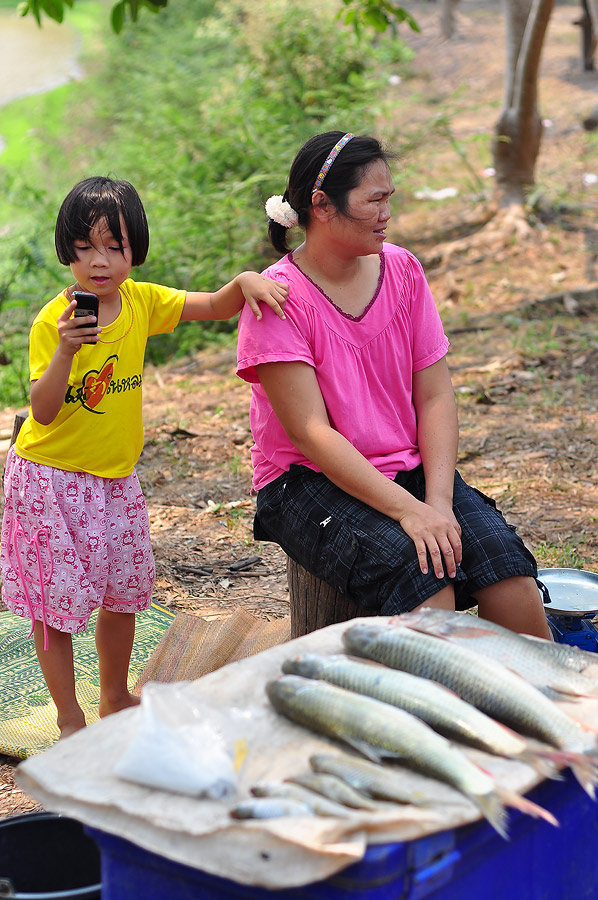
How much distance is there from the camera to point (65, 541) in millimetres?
2857

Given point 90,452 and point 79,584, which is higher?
point 90,452

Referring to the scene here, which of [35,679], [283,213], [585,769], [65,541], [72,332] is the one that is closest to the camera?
[585,769]

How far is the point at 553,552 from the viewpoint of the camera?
4461mm

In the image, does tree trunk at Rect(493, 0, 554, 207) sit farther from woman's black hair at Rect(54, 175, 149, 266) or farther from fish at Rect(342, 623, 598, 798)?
fish at Rect(342, 623, 598, 798)

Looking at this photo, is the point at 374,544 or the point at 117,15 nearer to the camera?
the point at 374,544

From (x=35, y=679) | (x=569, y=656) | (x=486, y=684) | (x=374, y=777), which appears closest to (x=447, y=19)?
(x=35, y=679)

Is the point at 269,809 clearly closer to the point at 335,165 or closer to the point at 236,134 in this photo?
the point at 335,165

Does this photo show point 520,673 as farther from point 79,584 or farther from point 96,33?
point 96,33

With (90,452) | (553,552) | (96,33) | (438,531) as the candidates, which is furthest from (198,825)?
(96,33)

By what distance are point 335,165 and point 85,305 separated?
89cm

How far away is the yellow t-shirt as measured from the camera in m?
2.82

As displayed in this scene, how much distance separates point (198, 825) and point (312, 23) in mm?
11749

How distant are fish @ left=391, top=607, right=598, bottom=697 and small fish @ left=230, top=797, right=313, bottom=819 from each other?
609mm

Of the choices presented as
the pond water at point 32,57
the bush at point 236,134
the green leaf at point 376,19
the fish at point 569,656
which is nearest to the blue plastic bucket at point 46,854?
the fish at point 569,656
